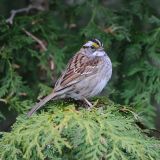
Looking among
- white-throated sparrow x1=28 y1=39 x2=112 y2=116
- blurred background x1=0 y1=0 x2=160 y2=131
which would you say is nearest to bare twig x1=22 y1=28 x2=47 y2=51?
blurred background x1=0 y1=0 x2=160 y2=131

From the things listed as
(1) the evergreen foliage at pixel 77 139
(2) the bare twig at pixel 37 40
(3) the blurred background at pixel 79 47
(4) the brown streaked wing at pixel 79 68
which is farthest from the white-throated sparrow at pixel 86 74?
(1) the evergreen foliage at pixel 77 139

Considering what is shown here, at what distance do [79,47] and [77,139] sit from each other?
1.81 meters

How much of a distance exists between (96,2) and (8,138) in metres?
1.97

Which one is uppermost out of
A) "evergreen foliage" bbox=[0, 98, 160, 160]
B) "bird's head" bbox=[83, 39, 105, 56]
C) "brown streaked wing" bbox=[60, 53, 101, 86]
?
"bird's head" bbox=[83, 39, 105, 56]

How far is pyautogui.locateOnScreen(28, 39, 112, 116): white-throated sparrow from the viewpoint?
13.2ft

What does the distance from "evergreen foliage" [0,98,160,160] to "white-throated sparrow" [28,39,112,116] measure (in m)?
0.71

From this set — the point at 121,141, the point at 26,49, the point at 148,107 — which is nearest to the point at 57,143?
the point at 121,141

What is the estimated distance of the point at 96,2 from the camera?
4762 mm

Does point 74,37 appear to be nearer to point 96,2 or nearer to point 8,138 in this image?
point 96,2

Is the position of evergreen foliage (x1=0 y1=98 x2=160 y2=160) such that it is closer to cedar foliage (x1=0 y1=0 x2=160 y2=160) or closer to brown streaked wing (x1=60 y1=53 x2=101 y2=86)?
cedar foliage (x1=0 y1=0 x2=160 y2=160)

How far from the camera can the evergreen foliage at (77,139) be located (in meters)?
2.95

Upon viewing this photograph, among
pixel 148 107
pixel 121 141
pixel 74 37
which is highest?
pixel 74 37

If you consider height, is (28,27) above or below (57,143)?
above

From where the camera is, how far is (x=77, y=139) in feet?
9.85
